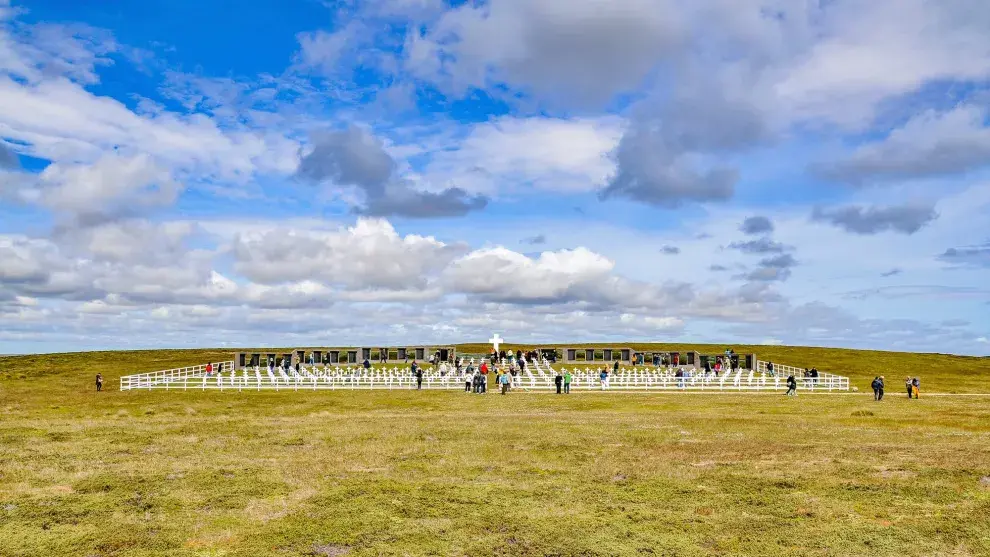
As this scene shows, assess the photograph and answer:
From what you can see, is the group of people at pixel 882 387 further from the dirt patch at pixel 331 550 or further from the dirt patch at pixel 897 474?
the dirt patch at pixel 331 550

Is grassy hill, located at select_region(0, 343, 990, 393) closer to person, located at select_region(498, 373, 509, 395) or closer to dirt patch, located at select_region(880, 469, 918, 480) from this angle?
person, located at select_region(498, 373, 509, 395)

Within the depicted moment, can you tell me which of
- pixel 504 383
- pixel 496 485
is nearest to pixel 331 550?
pixel 496 485

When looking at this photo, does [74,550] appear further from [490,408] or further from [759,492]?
[490,408]

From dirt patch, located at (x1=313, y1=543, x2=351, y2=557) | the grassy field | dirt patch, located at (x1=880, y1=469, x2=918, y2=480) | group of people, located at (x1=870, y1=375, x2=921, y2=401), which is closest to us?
dirt patch, located at (x1=313, y1=543, x2=351, y2=557)

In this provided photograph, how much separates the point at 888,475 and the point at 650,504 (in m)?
7.30

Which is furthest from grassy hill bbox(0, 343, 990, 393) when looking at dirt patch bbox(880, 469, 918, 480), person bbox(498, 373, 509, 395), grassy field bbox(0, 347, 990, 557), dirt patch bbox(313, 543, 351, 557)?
dirt patch bbox(313, 543, 351, 557)

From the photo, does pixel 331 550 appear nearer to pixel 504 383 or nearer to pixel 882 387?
pixel 504 383

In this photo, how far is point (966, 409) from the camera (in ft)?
121

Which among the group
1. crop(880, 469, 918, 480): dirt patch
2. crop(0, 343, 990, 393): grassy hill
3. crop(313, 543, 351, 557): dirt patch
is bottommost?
crop(0, 343, 990, 393): grassy hill

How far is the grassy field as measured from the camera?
1322 cm

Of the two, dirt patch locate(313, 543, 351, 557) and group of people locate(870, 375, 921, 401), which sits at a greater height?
group of people locate(870, 375, 921, 401)

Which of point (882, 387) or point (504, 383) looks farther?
point (504, 383)

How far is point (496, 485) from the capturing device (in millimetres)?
17312

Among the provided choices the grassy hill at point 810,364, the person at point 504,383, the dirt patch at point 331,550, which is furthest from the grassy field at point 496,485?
the grassy hill at point 810,364
